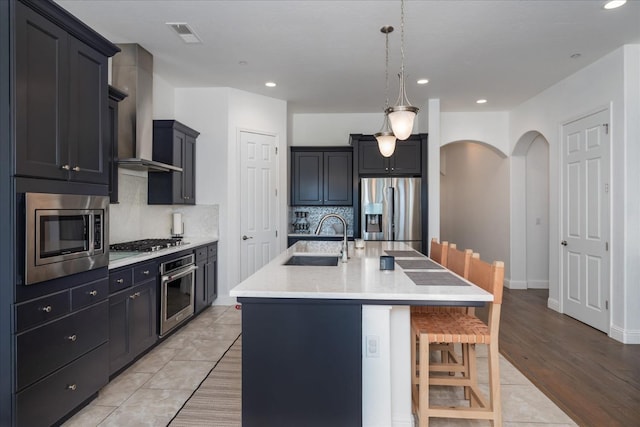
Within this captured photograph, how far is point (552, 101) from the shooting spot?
4871 mm

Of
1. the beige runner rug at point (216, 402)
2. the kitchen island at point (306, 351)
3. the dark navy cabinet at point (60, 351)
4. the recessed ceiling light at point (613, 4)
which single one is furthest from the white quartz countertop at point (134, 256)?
the recessed ceiling light at point (613, 4)

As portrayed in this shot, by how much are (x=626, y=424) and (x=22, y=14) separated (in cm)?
408

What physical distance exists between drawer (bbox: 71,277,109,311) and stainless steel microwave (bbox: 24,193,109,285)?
12cm

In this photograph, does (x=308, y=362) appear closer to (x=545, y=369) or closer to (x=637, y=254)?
(x=545, y=369)

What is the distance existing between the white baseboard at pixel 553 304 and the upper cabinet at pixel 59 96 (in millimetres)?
5301

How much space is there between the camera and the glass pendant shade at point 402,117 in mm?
2549

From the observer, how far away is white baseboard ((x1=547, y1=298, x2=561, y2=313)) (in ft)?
15.7

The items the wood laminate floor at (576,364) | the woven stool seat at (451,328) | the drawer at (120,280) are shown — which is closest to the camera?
the woven stool seat at (451,328)

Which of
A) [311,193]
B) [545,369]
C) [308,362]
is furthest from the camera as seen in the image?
[311,193]

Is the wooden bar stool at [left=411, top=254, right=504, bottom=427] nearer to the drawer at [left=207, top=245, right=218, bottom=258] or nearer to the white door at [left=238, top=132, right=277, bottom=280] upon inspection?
the drawer at [left=207, top=245, right=218, bottom=258]

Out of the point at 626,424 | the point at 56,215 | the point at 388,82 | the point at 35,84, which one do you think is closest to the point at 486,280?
the point at 626,424

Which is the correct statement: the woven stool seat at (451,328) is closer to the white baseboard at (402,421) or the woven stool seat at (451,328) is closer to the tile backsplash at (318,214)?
the white baseboard at (402,421)

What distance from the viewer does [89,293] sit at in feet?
7.80

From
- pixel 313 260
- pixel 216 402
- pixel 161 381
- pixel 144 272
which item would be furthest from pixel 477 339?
pixel 144 272
